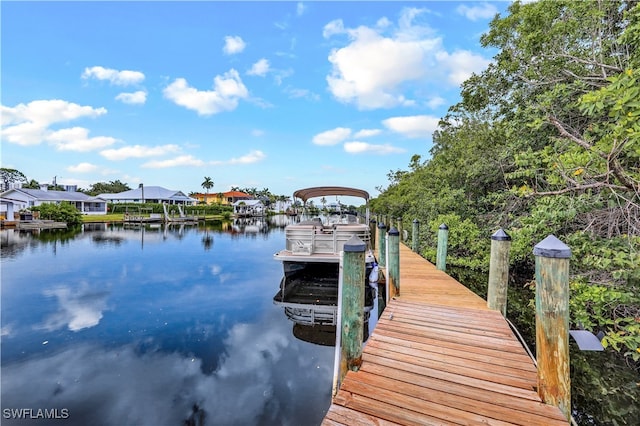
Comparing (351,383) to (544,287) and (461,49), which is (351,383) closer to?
(544,287)

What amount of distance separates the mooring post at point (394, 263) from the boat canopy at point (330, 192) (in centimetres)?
612

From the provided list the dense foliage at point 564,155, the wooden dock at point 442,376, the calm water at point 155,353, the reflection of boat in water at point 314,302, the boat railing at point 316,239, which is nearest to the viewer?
the wooden dock at point 442,376

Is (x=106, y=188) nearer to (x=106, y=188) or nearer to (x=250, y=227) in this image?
(x=106, y=188)

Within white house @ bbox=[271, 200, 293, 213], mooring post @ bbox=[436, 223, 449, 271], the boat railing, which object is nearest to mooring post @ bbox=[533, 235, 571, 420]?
mooring post @ bbox=[436, 223, 449, 271]

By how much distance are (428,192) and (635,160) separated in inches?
311

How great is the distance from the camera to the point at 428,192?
40.7ft

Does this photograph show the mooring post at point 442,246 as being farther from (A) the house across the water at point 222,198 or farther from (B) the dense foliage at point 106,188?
(B) the dense foliage at point 106,188

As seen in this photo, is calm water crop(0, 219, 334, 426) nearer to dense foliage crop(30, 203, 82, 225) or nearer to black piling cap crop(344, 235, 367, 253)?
black piling cap crop(344, 235, 367, 253)

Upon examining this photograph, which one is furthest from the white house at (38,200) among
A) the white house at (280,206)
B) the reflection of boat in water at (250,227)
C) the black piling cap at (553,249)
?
the white house at (280,206)

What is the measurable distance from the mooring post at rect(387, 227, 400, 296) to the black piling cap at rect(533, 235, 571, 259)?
249cm

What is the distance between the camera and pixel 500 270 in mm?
3918

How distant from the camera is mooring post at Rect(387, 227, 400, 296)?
15.5 feet

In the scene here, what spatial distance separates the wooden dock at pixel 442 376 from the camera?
2064mm

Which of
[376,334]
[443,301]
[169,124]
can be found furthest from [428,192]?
[169,124]
